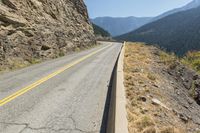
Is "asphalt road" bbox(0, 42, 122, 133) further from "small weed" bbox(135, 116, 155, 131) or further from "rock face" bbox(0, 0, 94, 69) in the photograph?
"rock face" bbox(0, 0, 94, 69)

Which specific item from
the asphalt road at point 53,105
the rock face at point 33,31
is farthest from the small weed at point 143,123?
the rock face at point 33,31

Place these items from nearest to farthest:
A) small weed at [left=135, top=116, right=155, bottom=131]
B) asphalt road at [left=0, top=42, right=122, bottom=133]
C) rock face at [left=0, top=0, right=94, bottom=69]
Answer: small weed at [left=135, top=116, right=155, bottom=131], asphalt road at [left=0, top=42, right=122, bottom=133], rock face at [left=0, top=0, right=94, bottom=69]

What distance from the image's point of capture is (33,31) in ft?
81.0

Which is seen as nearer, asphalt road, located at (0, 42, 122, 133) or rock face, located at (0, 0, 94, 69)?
asphalt road, located at (0, 42, 122, 133)

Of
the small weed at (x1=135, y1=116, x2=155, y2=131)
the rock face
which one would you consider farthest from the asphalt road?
the rock face

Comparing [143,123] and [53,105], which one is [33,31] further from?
[143,123]

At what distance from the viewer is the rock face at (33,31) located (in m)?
20.5

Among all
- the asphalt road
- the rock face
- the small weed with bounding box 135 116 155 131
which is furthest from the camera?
the rock face

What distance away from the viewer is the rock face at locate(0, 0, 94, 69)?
2050cm

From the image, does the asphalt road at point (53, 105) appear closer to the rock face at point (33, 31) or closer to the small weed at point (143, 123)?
the small weed at point (143, 123)

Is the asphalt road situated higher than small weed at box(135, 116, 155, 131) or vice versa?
small weed at box(135, 116, 155, 131)

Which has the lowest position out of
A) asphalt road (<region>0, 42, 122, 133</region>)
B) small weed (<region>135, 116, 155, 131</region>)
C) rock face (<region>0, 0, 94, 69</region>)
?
asphalt road (<region>0, 42, 122, 133</region>)

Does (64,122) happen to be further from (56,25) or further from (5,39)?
(56,25)

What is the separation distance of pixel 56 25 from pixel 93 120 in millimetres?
26699
